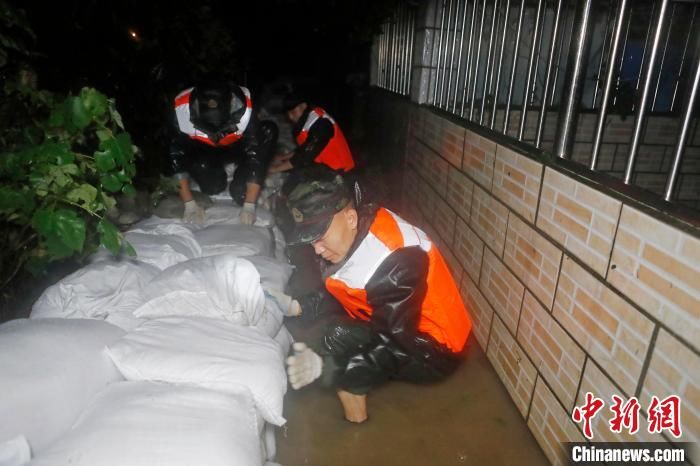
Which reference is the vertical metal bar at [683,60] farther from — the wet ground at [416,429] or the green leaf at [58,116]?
the green leaf at [58,116]

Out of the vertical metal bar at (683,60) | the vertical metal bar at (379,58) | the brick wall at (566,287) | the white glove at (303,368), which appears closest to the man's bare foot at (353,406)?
the white glove at (303,368)

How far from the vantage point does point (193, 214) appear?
130 inches

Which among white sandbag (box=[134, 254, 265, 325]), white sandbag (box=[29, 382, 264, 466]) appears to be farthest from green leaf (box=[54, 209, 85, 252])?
white sandbag (box=[29, 382, 264, 466])

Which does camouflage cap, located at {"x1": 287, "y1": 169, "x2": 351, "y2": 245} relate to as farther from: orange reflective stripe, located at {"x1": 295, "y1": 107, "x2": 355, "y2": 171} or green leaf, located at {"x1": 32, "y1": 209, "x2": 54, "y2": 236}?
orange reflective stripe, located at {"x1": 295, "y1": 107, "x2": 355, "y2": 171}

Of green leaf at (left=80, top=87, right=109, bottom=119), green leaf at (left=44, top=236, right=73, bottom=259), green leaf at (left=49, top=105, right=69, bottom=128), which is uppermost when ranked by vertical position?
green leaf at (left=80, top=87, right=109, bottom=119)

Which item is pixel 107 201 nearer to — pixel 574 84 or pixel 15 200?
pixel 15 200

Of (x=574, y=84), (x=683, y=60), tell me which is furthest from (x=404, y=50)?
(x=574, y=84)

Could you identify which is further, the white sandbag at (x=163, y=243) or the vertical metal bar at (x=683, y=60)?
the vertical metal bar at (x=683, y=60)

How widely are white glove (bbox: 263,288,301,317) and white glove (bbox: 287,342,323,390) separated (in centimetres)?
39

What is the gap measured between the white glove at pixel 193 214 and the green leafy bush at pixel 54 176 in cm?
104

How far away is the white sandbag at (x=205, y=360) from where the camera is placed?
1.54 m

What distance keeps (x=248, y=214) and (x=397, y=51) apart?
9.76 ft

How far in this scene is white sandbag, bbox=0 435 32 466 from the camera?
1.19 meters

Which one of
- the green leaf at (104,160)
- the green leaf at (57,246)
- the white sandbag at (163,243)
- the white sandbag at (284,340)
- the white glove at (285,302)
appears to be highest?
the green leaf at (104,160)
